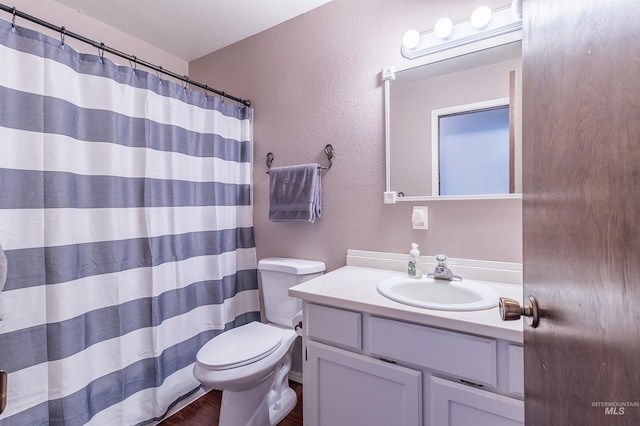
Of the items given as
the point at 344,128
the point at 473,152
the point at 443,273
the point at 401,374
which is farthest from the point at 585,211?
the point at 344,128

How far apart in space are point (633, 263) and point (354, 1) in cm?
184

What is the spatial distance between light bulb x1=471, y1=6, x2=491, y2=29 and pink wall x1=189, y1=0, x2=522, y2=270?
8cm

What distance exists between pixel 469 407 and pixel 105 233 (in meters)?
1.62

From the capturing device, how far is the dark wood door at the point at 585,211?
1.00 feet

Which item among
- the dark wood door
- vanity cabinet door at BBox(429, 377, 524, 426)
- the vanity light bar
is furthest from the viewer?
the vanity light bar

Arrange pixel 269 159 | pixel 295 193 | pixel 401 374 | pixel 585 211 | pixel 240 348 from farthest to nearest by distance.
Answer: pixel 269 159
pixel 295 193
pixel 240 348
pixel 401 374
pixel 585 211

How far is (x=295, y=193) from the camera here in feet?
5.72

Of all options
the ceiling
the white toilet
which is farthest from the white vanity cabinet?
the ceiling

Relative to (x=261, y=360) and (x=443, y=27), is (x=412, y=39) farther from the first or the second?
(x=261, y=360)

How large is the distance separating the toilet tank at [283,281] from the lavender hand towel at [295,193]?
27cm

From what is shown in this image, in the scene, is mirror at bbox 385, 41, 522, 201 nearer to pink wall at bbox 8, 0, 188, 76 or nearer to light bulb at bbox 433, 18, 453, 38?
light bulb at bbox 433, 18, 453, 38

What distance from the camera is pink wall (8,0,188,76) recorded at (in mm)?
1574

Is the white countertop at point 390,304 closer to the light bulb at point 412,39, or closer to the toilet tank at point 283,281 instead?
the toilet tank at point 283,281

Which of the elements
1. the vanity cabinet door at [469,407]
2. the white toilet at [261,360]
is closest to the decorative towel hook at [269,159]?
the white toilet at [261,360]
